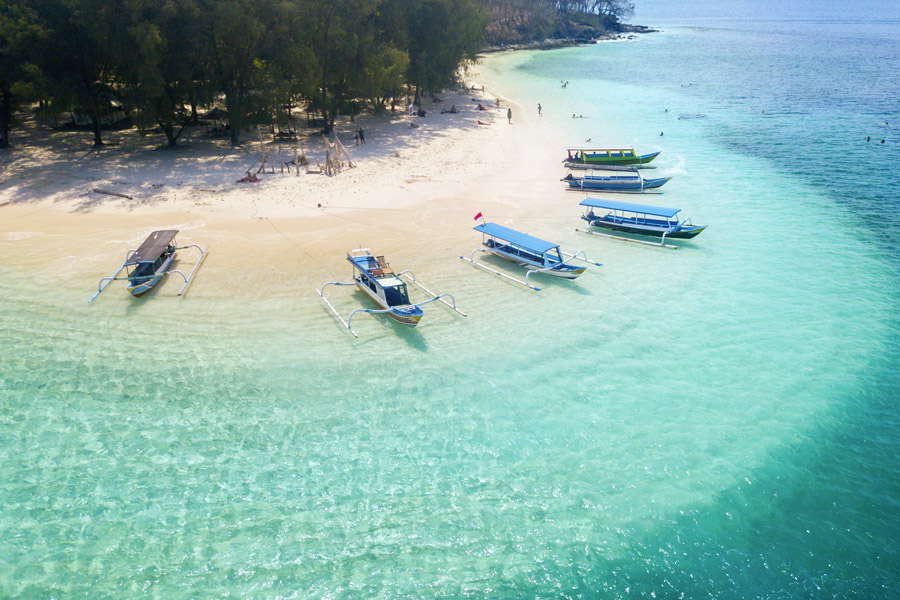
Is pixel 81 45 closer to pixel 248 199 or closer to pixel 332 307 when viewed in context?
pixel 248 199

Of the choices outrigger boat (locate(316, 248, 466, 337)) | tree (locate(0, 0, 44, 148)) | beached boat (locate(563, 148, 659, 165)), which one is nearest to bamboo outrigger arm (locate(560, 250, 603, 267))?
outrigger boat (locate(316, 248, 466, 337))

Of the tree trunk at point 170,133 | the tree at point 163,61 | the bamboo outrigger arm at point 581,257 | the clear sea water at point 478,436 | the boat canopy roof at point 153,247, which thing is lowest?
the clear sea water at point 478,436

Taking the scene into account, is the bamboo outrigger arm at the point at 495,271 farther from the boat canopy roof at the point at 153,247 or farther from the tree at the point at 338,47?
the tree at the point at 338,47

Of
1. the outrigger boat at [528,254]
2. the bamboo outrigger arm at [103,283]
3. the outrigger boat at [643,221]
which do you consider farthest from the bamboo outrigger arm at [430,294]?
the bamboo outrigger arm at [103,283]

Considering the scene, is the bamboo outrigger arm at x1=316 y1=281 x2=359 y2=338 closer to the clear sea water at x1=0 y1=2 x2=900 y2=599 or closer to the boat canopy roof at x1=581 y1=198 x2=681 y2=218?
the clear sea water at x1=0 y1=2 x2=900 y2=599

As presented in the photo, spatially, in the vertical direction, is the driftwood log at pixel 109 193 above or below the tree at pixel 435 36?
below

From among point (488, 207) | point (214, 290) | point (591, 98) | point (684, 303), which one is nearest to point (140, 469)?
point (214, 290)

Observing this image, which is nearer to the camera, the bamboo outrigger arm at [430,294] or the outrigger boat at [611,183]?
the bamboo outrigger arm at [430,294]
